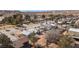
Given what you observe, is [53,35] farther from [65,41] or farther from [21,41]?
[21,41]

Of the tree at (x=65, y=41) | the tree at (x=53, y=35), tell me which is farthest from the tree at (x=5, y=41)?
the tree at (x=65, y=41)

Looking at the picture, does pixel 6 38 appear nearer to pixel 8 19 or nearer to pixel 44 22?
pixel 8 19

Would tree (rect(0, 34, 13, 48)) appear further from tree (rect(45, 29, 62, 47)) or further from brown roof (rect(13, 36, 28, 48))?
tree (rect(45, 29, 62, 47))

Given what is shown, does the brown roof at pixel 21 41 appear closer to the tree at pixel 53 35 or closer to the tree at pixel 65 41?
the tree at pixel 53 35

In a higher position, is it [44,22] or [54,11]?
[54,11]

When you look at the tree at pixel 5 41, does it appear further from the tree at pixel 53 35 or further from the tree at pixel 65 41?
the tree at pixel 65 41

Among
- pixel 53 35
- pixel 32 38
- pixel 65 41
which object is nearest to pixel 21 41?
pixel 32 38

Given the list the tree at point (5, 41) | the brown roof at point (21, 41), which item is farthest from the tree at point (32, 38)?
the tree at point (5, 41)
